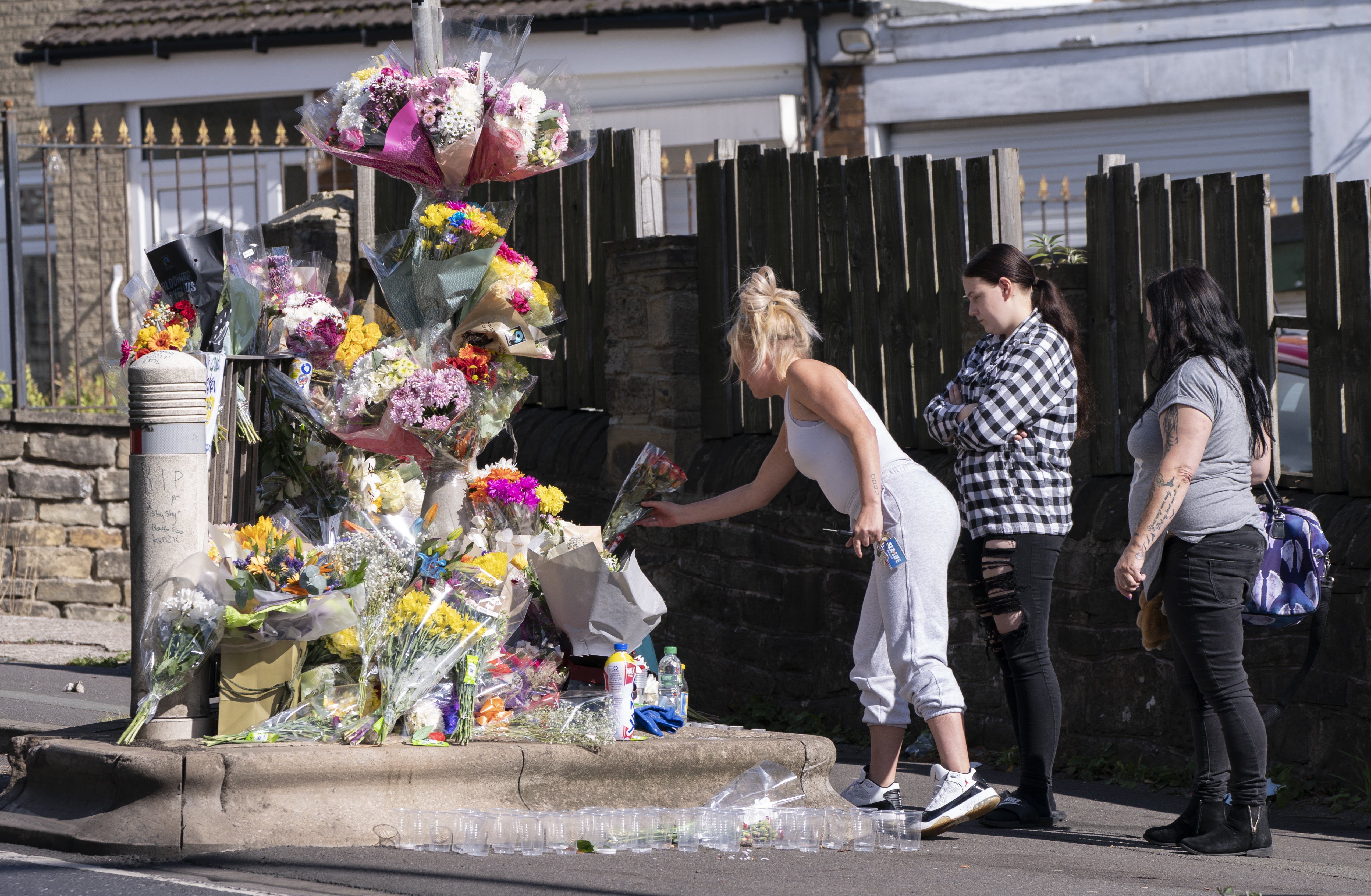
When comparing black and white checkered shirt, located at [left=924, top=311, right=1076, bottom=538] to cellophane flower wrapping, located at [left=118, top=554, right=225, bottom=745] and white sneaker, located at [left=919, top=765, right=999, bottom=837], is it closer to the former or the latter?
white sneaker, located at [left=919, top=765, right=999, bottom=837]

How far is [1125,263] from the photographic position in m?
6.21

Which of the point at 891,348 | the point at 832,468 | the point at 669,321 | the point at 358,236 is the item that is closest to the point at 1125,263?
the point at 891,348

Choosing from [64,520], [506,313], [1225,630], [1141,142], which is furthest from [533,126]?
[1141,142]

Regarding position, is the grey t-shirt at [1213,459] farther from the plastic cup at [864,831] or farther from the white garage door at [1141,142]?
the white garage door at [1141,142]

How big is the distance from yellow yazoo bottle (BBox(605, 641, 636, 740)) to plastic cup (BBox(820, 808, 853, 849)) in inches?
26.2

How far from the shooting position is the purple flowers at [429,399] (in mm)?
5328

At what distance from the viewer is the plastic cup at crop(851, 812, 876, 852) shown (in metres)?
4.81

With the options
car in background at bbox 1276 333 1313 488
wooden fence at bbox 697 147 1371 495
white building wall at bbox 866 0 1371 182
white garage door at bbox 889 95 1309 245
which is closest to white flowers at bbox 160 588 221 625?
wooden fence at bbox 697 147 1371 495

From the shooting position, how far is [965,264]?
6.62 meters

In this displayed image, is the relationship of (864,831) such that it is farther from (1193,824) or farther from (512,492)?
(512,492)

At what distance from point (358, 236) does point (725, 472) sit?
3.76m

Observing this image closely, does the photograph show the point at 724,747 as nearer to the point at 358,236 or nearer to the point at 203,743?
the point at 203,743

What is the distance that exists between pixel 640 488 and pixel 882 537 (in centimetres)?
91

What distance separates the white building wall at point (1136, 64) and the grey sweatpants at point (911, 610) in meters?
9.48
